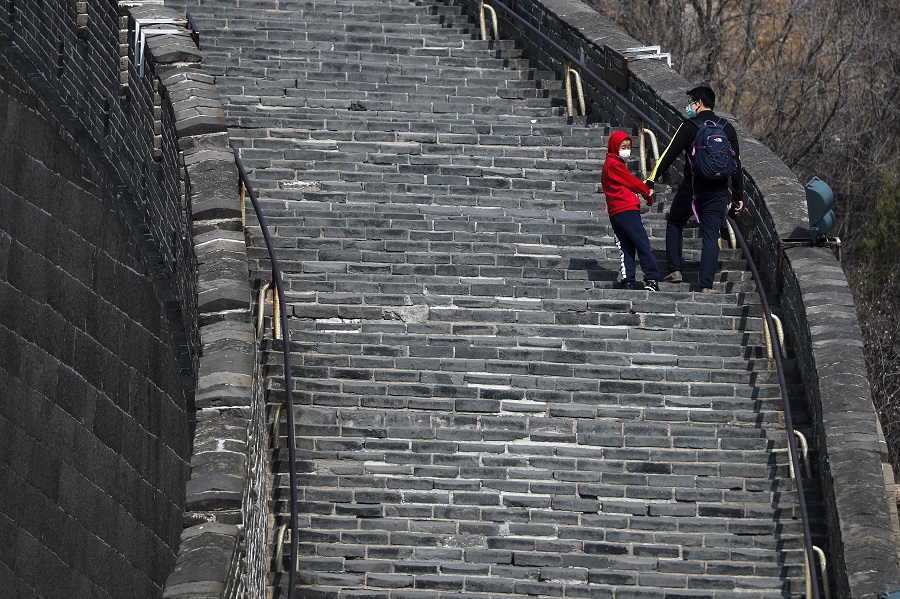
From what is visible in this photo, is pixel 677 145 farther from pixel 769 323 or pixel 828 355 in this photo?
pixel 828 355

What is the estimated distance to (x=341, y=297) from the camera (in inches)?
503

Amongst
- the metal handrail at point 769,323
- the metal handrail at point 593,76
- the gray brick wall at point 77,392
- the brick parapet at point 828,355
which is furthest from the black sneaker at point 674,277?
the gray brick wall at point 77,392

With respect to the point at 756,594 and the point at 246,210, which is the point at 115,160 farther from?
the point at 756,594

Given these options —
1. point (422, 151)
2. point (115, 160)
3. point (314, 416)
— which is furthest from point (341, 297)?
point (115, 160)

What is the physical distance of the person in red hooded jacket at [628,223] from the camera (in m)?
12.9

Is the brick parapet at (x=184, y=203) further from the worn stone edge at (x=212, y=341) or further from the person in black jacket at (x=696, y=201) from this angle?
the person in black jacket at (x=696, y=201)

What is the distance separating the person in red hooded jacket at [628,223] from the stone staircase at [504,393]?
0.18m


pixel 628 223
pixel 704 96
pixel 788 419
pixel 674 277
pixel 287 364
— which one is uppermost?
pixel 704 96

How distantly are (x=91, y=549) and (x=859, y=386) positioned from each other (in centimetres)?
899

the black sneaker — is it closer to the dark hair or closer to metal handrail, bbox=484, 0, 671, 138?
the dark hair

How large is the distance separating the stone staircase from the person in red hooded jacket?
6.9 inches

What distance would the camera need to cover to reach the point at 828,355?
38.5 feet

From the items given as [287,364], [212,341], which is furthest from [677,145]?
[212,341]

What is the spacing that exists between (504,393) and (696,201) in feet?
7.72
